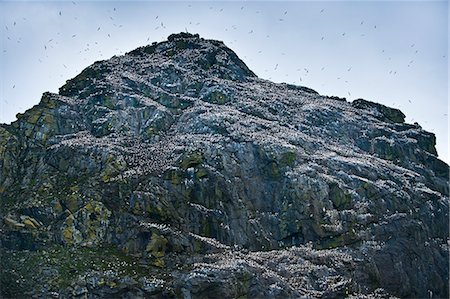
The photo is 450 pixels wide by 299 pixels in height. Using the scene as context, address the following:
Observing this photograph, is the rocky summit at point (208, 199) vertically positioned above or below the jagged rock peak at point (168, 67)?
below

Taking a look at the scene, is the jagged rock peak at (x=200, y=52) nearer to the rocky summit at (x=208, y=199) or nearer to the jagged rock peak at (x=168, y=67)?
the jagged rock peak at (x=168, y=67)

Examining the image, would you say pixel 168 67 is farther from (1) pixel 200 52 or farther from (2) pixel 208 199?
(2) pixel 208 199

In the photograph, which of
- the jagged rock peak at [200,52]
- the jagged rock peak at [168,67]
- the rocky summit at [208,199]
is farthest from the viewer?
the jagged rock peak at [200,52]

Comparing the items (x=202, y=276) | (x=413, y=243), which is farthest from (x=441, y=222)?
(x=202, y=276)

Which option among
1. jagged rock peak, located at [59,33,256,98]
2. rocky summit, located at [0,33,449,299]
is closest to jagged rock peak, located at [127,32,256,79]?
jagged rock peak, located at [59,33,256,98]

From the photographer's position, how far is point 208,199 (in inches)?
1706

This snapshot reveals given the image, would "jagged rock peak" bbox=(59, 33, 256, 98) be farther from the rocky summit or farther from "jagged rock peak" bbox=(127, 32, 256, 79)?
the rocky summit

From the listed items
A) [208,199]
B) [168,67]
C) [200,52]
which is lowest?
[208,199]

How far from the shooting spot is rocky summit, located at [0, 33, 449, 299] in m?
36.2

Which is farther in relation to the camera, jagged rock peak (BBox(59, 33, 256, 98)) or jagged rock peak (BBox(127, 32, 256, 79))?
jagged rock peak (BBox(127, 32, 256, 79))

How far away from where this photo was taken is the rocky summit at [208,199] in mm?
36250

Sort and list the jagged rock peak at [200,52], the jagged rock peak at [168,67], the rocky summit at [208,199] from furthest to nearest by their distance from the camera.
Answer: the jagged rock peak at [200,52]
the jagged rock peak at [168,67]
the rocky summit at [208,199]

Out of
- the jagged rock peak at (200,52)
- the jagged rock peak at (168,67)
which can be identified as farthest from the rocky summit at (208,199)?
the jagged rock peak at (200,52)

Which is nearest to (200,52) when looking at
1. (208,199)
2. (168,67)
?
(168,67)
